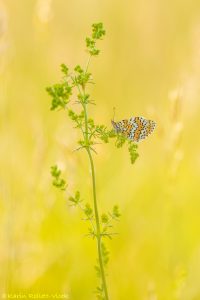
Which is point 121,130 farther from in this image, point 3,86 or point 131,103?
point 131,103

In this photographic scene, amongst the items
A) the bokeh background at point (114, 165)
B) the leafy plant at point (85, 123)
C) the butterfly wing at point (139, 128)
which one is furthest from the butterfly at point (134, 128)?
Answer: the bokeh background at point (114, 165)

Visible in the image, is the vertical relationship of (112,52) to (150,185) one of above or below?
above

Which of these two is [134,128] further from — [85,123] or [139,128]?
[85,123]

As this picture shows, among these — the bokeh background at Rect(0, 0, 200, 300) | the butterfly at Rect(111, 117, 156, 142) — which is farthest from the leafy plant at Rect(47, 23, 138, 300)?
the bokeh background at Rect(0, 0, 200, 300)

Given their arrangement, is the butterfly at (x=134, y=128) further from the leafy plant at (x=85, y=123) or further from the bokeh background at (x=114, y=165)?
the bokeh background at (x=114, y=165)

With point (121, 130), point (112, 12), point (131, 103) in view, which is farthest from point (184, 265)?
point (112, 12)

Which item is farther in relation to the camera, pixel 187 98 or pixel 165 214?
pixel 187 98

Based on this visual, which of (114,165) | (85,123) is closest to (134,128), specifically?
(85,123)
